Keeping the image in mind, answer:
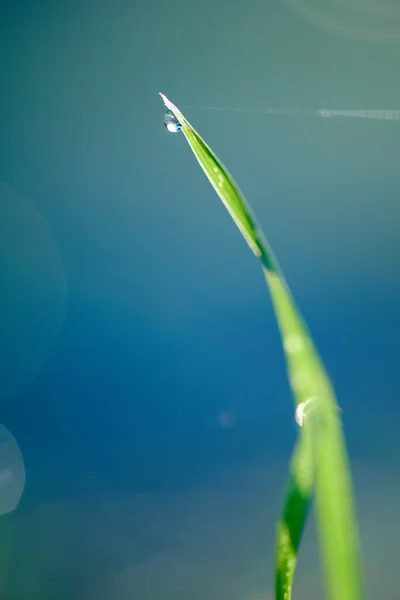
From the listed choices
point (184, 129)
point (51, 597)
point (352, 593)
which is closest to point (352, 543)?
point (352, 593)

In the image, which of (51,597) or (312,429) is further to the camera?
(51,597)

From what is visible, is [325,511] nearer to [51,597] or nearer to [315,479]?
[315,479]

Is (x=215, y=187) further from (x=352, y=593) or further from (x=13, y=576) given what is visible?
(x=13, y=576)

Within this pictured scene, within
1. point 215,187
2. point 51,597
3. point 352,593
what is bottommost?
point 51,597

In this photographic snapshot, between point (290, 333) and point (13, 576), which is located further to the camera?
point (13, 576)

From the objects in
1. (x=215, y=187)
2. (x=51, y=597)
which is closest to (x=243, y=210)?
(x=215, y=187)

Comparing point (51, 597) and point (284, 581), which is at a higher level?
point (284, 581)
